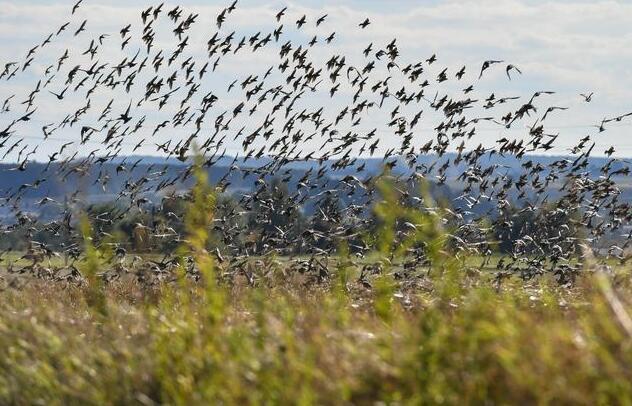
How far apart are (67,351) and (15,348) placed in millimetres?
514


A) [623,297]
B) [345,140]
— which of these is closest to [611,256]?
[345,140]

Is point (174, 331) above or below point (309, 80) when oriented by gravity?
above

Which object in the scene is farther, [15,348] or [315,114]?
[315,114]

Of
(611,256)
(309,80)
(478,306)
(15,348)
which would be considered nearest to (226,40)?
(309,80)

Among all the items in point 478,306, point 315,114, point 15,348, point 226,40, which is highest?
point 478,306

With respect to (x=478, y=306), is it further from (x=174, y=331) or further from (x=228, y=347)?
(x=174, y=331)

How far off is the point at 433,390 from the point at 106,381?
2.28m

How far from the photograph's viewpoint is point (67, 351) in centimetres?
808

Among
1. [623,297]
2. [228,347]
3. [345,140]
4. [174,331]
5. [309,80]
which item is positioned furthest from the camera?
[345,140]

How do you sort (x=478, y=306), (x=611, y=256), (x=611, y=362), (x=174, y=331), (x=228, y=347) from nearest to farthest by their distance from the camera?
(x=611, y=362) < (x=478, y=306) < (x=228, y=347) < (x=174, y=331) < (x=611, y=256)

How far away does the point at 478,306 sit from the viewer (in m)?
6.70

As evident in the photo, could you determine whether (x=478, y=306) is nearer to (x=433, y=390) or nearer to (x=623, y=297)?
(x=433, y=390)

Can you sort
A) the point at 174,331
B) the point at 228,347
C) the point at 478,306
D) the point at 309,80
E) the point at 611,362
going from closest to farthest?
1. the point at 611,362
2. the point at 478,306
3. the point at 228,347
4. the point at 174,331
5. the point at 309,80

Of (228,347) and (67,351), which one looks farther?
(67,351)
